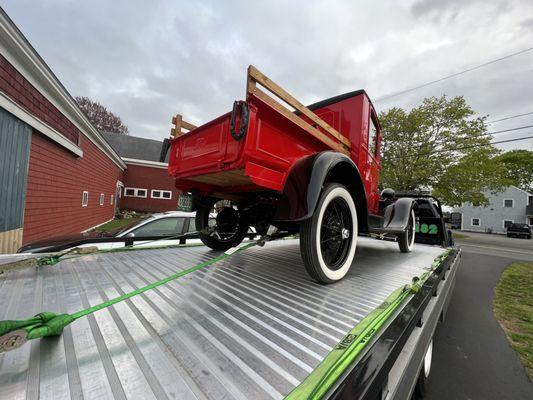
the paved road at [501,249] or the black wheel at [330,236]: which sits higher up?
the black wheel at [330,236]

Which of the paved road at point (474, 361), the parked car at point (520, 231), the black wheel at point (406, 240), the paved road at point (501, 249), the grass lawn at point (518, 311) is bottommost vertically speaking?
the paved road at point (501, 249)

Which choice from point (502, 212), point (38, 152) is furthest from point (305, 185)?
point (502, 212)

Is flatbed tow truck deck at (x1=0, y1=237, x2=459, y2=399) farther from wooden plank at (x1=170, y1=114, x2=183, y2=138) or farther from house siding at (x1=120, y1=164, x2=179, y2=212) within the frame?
house siding at (x1=120, y1=164, x2=179, y2=212)

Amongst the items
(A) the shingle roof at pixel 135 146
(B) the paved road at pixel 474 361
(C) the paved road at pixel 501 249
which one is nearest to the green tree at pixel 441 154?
(C) the paved road at pixel 501 249

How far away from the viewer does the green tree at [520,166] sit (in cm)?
3938

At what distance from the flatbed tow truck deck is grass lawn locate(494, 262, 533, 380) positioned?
1747 millimetres

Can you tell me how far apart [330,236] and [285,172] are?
2.74 ft

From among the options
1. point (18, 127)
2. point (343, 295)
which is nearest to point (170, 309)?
point (343, 295)

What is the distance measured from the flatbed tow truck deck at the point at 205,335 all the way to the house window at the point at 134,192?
20.4 m

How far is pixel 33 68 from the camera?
16.4 ft

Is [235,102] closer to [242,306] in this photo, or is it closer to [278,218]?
[278,218]

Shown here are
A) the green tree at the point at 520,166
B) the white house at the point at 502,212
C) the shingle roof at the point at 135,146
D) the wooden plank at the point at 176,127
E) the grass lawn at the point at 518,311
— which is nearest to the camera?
the wooden plank at the point at 176,127

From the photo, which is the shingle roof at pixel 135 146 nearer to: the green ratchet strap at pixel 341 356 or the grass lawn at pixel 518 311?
the grass lawn at pixel 518 311

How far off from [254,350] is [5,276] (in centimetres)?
193
